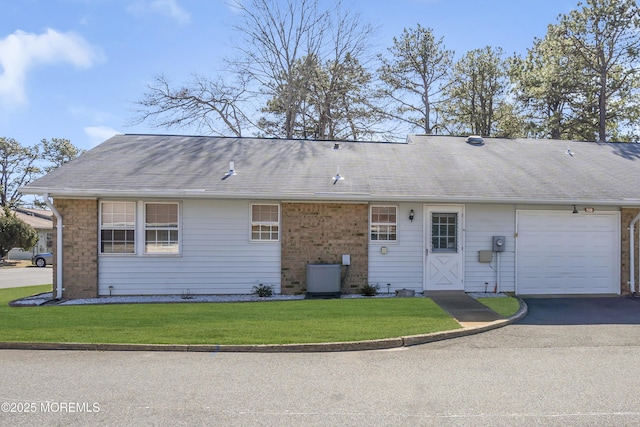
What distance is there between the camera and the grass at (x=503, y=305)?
30.5 feet

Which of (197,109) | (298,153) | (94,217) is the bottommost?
(94,217)

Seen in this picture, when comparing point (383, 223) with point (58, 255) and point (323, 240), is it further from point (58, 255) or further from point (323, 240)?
point (58, 255)

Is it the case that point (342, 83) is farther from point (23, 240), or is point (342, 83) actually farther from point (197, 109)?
point (23, 240)

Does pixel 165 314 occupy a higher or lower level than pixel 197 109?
lower

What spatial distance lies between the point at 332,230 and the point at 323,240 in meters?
0.35

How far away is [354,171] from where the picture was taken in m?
13.1

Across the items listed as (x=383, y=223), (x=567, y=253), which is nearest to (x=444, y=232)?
(x=383, y=223)

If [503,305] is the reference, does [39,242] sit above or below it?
above

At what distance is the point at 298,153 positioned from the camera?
1477cm

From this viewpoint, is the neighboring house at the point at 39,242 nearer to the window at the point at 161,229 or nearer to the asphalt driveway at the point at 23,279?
the asphalt driveway at the point at 23,279

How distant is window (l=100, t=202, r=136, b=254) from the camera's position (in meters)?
11.4

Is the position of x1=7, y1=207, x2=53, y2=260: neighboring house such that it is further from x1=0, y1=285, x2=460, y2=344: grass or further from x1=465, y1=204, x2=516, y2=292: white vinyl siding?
x1=465, y1=204, x2=516, y2=292: white vinyl siding

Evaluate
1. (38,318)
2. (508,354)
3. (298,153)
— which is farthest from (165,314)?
(298,153)

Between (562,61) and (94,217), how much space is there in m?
27.7
